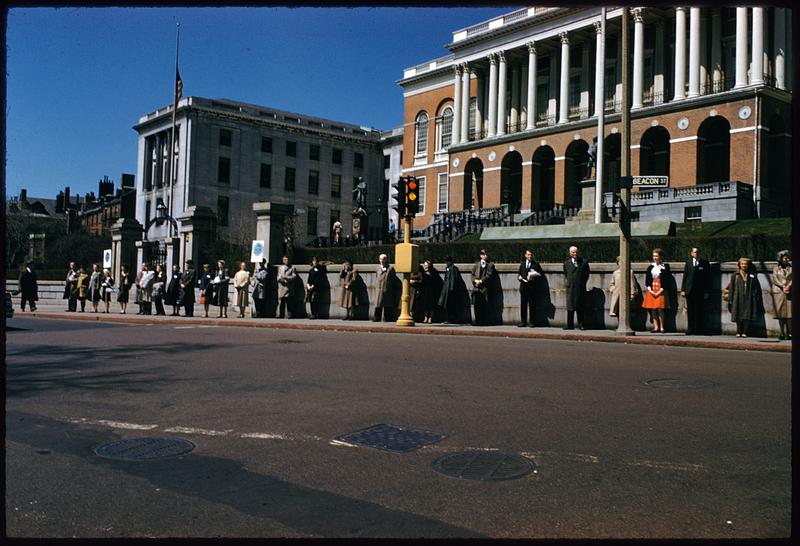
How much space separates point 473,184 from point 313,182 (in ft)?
92.2

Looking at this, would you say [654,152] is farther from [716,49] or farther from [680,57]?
[716,49]

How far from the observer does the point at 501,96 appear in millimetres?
59125

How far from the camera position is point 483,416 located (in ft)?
20.2

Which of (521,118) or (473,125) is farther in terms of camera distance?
(473,125)

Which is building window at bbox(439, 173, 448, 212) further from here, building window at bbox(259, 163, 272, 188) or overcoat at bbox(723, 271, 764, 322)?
overcoat at bbox(723, 271, 764, 322)

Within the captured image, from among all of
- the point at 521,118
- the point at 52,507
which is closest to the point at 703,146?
the point at 521,118

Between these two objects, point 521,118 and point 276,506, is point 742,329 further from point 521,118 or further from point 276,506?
point 521,118

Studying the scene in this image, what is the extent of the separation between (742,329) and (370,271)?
33.0 ft

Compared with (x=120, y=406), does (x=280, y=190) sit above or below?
above

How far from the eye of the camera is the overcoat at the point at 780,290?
13836 millimetres

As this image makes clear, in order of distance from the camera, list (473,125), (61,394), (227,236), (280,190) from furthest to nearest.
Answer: (280,190) → (227,236) → (473,125) → (61,394)

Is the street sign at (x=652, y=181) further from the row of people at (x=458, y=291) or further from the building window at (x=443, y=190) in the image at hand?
the building window at (x=443, y=190)

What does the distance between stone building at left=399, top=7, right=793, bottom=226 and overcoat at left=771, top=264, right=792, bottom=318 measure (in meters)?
20.4

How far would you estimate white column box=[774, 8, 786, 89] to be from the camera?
137 feet
